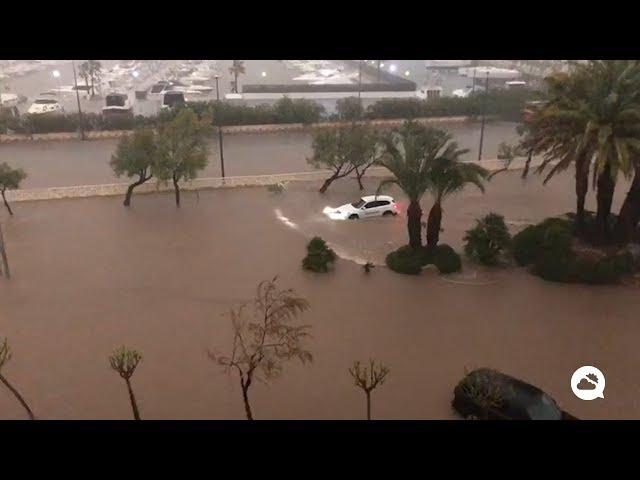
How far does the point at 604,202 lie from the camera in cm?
1870

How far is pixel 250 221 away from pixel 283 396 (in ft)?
34.9

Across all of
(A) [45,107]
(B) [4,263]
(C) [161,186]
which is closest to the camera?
(B) [4,263]

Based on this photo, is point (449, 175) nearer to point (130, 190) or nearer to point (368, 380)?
point (368, 380)

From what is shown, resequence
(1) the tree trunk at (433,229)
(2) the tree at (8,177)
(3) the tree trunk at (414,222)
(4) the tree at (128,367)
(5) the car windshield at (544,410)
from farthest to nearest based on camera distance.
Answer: (2) the tree at (8,177)
(1) the tree trunk at (433,229)
(3) the tree trunk at (414,222)
(5) the car windshield at (544,410)
(4) the tree at (128,367)

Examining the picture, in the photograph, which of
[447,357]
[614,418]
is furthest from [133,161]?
[614,418]

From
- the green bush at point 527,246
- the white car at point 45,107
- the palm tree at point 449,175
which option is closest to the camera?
the palm tree at point 449,175

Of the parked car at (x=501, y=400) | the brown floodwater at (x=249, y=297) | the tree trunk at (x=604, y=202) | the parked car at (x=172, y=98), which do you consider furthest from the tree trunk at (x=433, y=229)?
the parked car at (x=172, y=98)

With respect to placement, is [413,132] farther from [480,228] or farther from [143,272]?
[143,272]

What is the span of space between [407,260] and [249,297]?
5010mm

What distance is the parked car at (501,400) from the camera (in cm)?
1141

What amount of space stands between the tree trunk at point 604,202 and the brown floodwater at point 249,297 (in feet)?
7.31

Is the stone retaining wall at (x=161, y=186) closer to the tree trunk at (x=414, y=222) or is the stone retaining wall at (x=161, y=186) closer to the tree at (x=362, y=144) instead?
the tree at (x=362, y=144)

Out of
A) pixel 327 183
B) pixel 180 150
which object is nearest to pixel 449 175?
pixel 327 183

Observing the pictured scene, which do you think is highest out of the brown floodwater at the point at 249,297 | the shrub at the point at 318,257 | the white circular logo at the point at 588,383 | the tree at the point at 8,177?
the tree at the point at 8,177
